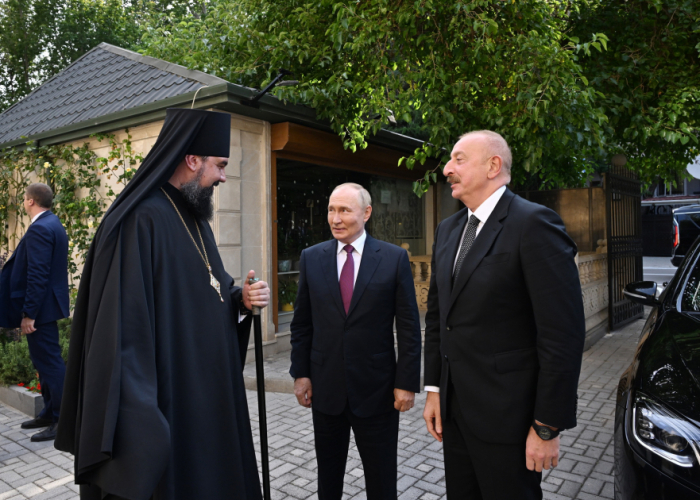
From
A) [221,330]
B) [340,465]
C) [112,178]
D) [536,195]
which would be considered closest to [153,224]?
[221,330]

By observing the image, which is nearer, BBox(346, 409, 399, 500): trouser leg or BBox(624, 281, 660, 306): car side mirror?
BBox(346, 409, 399, 500): trouser leg

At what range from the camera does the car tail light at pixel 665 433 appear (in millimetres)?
2123

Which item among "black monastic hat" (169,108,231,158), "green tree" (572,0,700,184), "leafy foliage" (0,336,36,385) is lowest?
"leafy foliage" (0,336,36,385)

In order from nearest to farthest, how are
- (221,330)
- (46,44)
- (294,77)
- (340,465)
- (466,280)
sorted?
(466,280) < (221,330) < (340,465) < (294,77) < (46,44)

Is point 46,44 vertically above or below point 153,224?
above

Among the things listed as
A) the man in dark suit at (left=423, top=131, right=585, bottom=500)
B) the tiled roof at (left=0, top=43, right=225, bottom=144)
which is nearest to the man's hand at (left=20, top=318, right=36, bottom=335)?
the tiled roof at (left=0, top=43, right=225, bottom=144)

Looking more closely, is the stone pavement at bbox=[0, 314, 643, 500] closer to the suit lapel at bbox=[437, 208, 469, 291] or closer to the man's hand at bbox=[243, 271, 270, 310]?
the man's hand at bbox=[243, 271, 270, 310]

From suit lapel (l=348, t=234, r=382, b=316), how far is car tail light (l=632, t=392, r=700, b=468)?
151cm

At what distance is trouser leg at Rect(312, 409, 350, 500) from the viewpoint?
2.88 metres

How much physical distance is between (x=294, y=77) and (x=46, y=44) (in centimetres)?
1755

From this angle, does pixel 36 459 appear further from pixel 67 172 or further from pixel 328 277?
pixel 67 172

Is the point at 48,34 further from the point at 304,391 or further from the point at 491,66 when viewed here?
the point at 304,391

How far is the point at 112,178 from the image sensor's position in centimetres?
785

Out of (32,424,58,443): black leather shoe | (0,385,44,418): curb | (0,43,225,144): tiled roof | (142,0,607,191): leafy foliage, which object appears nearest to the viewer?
(32,424,58,443): black leather shoe
